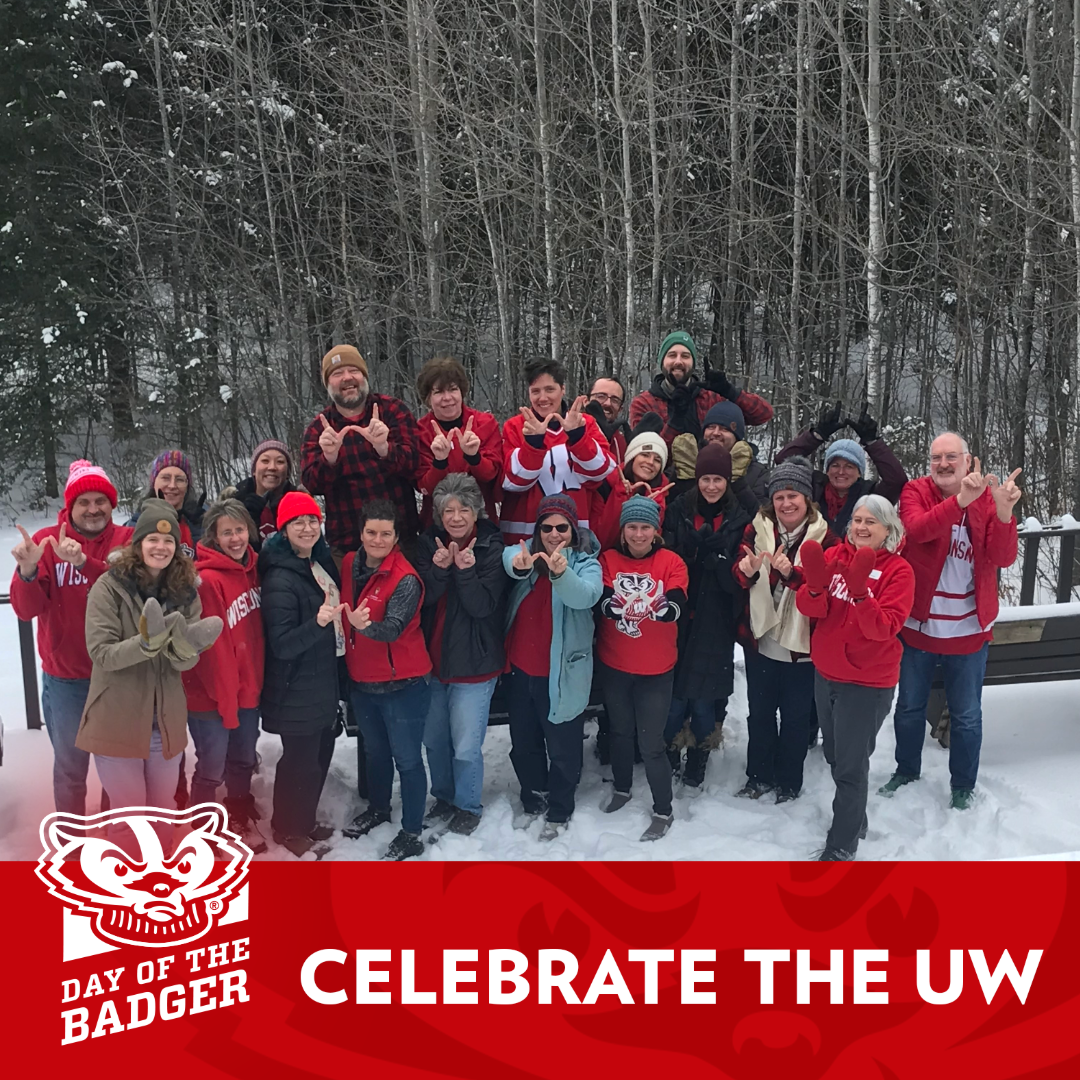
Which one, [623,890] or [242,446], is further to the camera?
[242,446]

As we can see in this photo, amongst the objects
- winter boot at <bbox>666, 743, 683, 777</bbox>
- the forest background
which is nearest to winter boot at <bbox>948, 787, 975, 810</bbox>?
winter boot at <bbox>666, 743, 683, 777</bbox>

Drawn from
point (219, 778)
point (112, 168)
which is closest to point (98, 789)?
point (219, 778)

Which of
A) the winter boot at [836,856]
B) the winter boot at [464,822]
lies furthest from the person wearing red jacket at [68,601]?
the winter boot at [836,856]

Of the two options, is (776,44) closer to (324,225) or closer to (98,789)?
(324,225)

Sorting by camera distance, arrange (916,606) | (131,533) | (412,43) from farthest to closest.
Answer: (412,43)
(916,606)
(131,533)

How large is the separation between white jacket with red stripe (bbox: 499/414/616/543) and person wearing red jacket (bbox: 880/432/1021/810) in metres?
1.61

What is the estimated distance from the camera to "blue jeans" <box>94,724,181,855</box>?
387 centimetres

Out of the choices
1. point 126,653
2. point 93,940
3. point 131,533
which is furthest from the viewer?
point 131,533

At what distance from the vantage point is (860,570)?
3.86m

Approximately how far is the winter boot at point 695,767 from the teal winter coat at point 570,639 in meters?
0.90

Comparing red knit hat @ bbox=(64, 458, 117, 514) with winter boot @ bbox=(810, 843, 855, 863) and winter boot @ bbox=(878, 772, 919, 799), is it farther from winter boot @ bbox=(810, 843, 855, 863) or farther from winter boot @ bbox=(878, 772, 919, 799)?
winter boot @ bbox=(878, 772, 919, 799)

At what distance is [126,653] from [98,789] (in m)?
1.49

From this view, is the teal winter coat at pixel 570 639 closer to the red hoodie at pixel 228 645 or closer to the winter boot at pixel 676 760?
the winter boot at pixel 676 760

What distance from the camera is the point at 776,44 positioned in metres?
13.1
